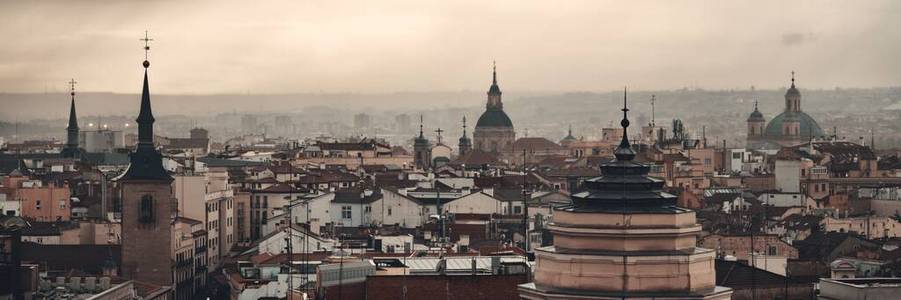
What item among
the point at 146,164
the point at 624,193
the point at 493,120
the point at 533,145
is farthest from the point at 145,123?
the point at 493,120

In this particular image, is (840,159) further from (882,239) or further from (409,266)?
(409,266)

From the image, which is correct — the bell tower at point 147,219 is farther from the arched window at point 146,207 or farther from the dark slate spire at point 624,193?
the dark slate spire at point 624,193

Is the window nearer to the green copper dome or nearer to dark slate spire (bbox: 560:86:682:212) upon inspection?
dark slate spire (bbox: 560:86:682:212)

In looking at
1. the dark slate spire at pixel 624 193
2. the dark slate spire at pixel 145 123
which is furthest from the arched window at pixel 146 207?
the dark slate spire at pixel 624 193

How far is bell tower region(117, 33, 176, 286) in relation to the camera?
2427 inches

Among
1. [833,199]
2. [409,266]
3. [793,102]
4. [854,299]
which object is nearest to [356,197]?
[833,199]

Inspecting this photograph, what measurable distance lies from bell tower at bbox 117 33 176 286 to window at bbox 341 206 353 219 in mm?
11164

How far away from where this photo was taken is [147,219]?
63031 mm

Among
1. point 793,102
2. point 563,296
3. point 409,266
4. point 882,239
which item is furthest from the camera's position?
point 793,102

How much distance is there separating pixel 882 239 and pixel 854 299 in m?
33.9

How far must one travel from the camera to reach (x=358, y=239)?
61031 mm

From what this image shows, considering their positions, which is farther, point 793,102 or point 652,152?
point 793,102

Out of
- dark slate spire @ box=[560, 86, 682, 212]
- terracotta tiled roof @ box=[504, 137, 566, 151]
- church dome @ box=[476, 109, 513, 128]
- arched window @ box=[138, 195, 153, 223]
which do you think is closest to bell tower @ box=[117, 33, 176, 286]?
arched window @ box=[138, 195, 153, 223]

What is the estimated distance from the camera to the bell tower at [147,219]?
61.7 m
